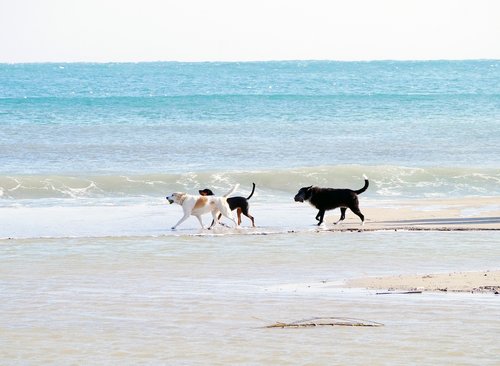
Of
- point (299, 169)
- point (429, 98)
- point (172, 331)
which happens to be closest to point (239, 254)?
point (172, 331)

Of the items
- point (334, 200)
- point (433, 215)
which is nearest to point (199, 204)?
point (334, 200)

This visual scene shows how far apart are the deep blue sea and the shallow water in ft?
29.8

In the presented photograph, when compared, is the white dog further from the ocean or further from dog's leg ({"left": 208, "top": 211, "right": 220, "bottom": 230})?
the ocean

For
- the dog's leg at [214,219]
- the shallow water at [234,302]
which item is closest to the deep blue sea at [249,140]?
the dog's leg at [214,219]

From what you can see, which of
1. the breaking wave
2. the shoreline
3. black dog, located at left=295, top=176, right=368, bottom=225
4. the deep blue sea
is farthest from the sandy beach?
the shoreline

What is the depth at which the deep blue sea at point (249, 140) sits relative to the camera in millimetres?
26703

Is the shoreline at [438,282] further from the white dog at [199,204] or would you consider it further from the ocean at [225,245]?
the white dog at [199,204]

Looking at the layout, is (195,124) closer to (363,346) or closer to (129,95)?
(129,95)

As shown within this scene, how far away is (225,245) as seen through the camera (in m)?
15.8

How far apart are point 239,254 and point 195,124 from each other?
3100cm

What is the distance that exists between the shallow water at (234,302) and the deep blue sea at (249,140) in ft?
29.8

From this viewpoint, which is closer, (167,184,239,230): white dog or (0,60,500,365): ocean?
(0,60,500,365): ocean

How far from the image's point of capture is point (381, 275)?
506 inches

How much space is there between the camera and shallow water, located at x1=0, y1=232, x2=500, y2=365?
8961 mm
